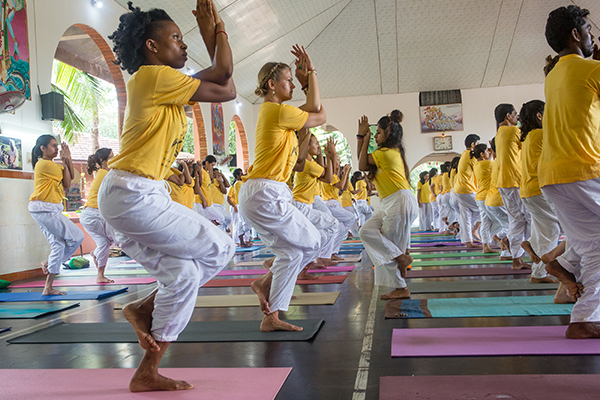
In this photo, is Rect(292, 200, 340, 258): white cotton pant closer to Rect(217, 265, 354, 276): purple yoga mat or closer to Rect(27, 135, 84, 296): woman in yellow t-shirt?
Rect(217, 265, 354, 276): purple yoga mat

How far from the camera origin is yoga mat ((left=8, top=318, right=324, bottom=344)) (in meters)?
3.17

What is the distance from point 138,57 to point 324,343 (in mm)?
1938

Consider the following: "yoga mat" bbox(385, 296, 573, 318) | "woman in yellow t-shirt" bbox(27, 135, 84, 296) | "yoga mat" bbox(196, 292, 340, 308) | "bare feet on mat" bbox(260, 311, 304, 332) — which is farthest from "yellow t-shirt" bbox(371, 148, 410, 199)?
"woman in yellow t-shirt" bbox(27, 135, 84, 296)

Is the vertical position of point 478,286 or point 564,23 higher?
point 564,23

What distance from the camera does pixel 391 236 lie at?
4277 millimetres

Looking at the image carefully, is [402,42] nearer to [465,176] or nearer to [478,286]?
[465,176]

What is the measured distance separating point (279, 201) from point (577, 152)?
1.82 meters

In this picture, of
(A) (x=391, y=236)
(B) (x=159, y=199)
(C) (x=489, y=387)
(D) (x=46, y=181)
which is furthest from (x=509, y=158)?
(D) (x=46, y=181)

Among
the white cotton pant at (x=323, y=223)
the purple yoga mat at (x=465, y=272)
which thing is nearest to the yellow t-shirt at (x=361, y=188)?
the purple yoga mat at (x=465, y=272)

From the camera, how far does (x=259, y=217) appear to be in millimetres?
3312

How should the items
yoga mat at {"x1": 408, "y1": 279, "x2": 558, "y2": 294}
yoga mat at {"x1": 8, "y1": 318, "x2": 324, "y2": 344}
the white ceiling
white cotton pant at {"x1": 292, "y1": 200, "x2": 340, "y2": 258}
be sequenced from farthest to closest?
the white ceiling, white cotton pant at {"x1": 292, "y1": 200, "x2": 340, "y2": 258}, yoga mat at {"x1": 408, "y1": 279, "x2": 558, "y2": 294}, yoga mat at {"x1": 8, "y1": 318, "x2": 324, "y2": 344}

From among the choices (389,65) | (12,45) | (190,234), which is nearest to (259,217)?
(190,234)

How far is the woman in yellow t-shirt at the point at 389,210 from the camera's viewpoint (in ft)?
13.9

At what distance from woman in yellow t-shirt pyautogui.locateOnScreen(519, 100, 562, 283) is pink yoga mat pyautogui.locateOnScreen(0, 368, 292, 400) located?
2981mm
